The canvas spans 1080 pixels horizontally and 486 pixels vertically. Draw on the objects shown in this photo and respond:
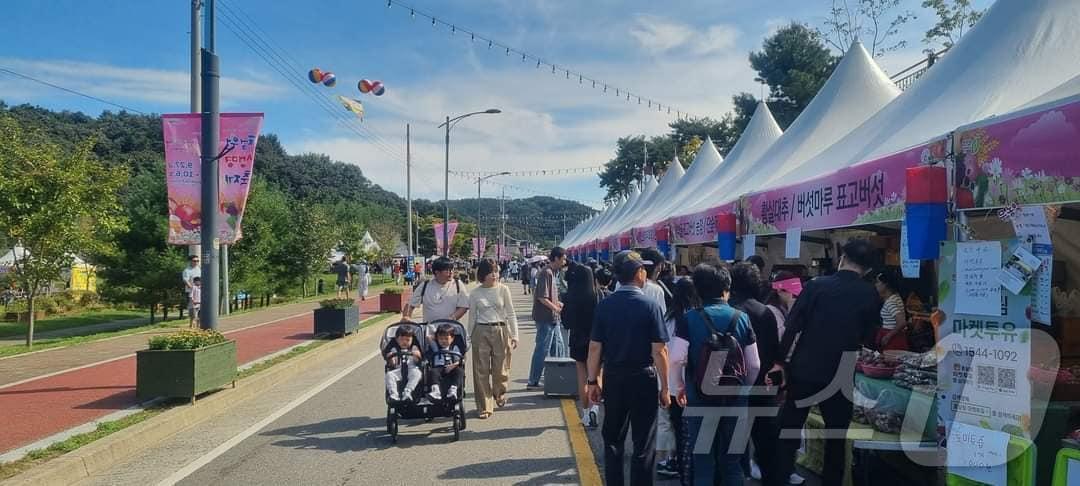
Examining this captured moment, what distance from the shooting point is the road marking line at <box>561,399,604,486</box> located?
5.57 meters

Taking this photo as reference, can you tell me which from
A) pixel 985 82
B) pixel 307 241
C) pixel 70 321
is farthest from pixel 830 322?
pixel 70 321

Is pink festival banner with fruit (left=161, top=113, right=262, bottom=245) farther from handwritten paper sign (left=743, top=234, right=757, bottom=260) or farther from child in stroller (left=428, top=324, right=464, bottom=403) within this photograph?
handwritten paper sign (left=743, top=234, right=757, bottom=260)

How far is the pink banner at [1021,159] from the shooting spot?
369cm

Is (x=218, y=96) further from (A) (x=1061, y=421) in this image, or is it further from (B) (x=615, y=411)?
(A) (x=1061, y=421)

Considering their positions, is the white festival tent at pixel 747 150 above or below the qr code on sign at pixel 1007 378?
above

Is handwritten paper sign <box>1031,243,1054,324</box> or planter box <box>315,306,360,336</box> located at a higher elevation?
handwritten paper sign <box>1031,243,1054,324</box>

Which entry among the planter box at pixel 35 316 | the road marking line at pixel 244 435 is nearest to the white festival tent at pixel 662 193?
the road marking line at pixel 244 435

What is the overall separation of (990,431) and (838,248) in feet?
19.0

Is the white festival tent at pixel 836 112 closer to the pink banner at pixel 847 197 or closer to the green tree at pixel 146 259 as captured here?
the pink banner at pixel 847 197

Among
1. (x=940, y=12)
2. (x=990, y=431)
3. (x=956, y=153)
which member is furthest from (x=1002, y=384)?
(x=940, y=12)

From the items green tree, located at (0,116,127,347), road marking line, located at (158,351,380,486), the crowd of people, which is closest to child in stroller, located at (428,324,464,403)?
road marking line, located at (158,351,380,486)

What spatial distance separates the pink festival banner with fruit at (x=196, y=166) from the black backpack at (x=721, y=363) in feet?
27.7

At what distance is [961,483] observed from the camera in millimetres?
4145

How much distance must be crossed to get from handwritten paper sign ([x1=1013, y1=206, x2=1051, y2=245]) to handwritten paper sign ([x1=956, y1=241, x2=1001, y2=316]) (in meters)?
0.14
